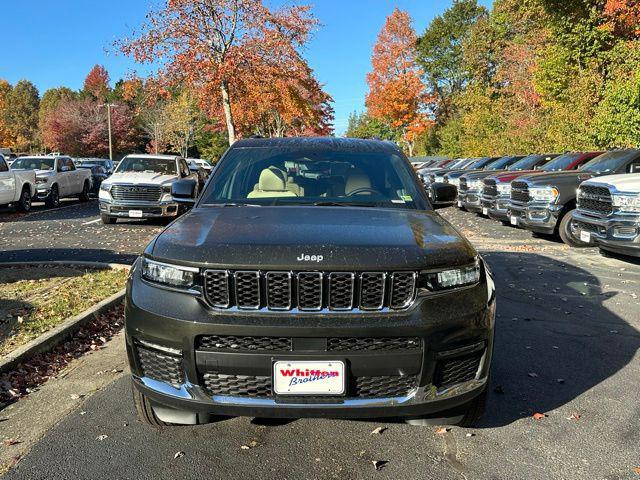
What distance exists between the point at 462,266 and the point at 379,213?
82cm

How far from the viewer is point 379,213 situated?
142 inches

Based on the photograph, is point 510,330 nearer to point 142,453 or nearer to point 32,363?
point 142,453

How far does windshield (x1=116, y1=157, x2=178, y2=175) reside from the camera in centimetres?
1513

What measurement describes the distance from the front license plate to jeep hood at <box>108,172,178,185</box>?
467 inches

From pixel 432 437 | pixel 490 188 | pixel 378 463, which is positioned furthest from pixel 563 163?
pixel 378 463

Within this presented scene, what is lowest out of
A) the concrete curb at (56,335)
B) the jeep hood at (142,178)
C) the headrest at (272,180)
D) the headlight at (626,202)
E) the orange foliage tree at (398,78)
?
the concrete curb at (56,335)

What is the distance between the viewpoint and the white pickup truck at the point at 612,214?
8188 millimetres

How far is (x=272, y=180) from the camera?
4.24 metres

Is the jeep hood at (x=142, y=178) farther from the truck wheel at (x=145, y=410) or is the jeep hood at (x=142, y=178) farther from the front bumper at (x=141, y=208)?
the truck wheel at (x=145, y=410)

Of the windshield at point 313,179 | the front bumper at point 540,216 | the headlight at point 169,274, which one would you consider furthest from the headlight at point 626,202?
the headlight at point 169,274

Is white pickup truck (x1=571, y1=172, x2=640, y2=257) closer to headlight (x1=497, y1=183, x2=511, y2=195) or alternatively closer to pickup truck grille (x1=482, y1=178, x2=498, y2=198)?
headlight (x1=497, y1=183, x2=511, y2=195)

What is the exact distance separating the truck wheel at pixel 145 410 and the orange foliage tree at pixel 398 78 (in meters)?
47.6

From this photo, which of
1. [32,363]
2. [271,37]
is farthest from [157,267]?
[271,37]

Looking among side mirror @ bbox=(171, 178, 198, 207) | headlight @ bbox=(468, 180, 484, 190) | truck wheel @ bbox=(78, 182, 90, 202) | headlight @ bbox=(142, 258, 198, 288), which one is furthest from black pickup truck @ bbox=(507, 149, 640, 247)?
truck wheel @ bbox=(78, 182, 90, 202)
